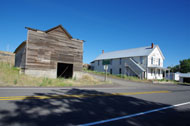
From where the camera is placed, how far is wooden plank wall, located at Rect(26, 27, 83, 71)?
1889 centimetres

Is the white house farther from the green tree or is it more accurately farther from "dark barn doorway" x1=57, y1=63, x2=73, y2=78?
the green tree

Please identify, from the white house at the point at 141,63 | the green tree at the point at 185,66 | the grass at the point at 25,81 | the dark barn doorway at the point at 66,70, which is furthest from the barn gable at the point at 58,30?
the green tree at the point at 185,66

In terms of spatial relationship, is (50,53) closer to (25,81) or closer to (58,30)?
(58,30)

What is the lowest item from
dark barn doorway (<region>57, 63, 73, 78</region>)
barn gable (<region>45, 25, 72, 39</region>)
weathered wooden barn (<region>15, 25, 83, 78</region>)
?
dark barn doorway (<region>57, 63, 73, 78</region>)

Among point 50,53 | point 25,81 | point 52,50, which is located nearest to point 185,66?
point 52,50

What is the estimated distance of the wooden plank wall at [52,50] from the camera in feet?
62.0

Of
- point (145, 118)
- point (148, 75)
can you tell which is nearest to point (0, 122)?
point (145, 118)

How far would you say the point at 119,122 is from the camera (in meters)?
4.48

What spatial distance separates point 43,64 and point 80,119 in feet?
54.1

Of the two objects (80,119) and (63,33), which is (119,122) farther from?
(63,33)

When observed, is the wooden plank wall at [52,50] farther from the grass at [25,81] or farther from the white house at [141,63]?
the white house at [141,63]

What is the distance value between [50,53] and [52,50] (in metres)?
0.52

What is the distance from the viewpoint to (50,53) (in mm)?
20250

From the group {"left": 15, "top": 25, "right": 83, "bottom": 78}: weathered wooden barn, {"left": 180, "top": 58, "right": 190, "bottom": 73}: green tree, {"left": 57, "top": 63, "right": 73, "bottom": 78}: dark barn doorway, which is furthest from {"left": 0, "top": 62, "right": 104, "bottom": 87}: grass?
Answer: {"left": 180, "top": 58, "right": 190, "bottom": 73}: green tree
